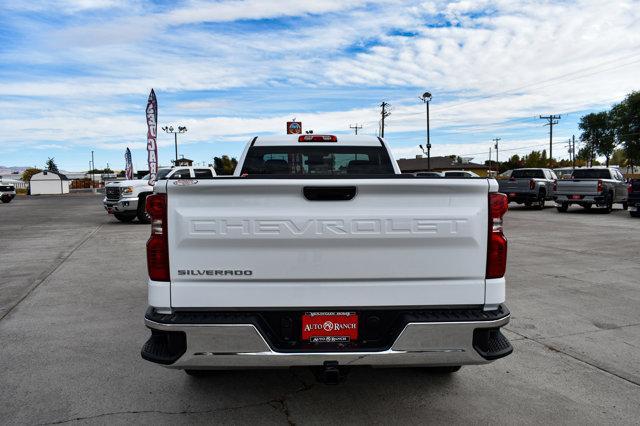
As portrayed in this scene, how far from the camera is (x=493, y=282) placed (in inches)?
117

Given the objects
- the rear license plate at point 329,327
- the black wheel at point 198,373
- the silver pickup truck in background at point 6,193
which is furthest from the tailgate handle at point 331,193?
the silver pickup truck in background at point 6,193

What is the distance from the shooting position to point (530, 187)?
24125 mm

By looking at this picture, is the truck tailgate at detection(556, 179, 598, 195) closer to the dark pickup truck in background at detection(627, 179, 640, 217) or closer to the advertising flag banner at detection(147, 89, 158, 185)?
the dark pickup truck in background at detection(627, 179, 640, 217)

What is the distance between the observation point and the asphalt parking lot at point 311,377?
344 cm

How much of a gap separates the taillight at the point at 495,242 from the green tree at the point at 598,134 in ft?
338

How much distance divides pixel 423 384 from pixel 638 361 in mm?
2013

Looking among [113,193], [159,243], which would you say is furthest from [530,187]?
[159,243]

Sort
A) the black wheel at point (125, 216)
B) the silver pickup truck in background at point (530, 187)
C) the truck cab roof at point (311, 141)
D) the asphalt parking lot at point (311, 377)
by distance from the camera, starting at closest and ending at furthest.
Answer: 1. the asphalt parking lot at point (311, 377)
2. the truck cab roof at point (311, 141)
3. the black wheel at point (125, 216)
4. the silver pickup truck in background at point (530, 187)

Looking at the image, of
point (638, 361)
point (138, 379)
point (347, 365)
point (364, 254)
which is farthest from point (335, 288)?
point (638, 361)

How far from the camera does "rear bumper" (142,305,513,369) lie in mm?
2822

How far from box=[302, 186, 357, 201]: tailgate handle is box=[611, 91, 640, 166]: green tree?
286 feet

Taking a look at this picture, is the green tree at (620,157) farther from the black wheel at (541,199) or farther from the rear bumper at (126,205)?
the rear bumper at (126,205)

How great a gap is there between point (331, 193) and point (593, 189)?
21596 mm

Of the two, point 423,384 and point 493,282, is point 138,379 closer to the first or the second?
point 423,384
